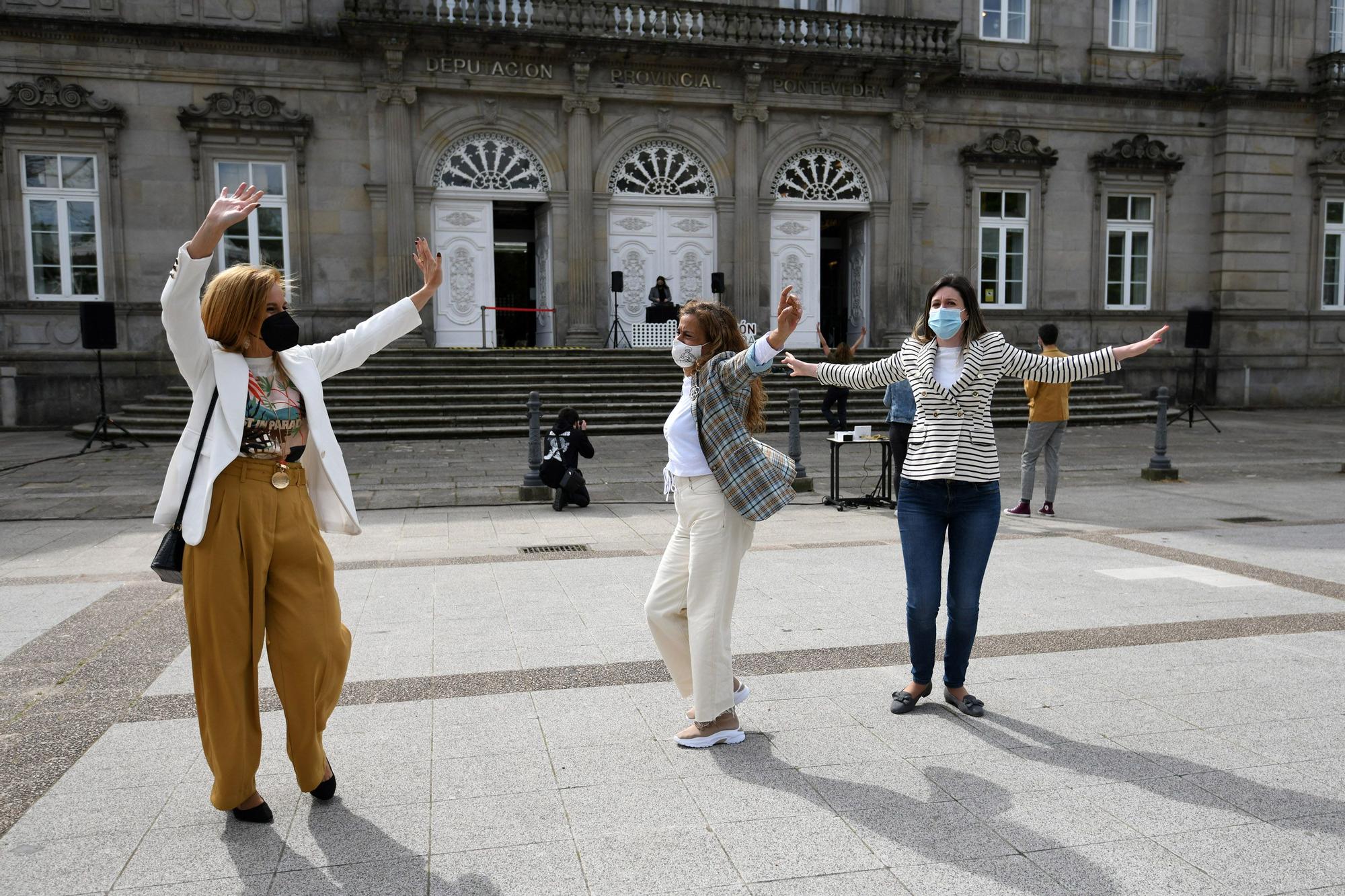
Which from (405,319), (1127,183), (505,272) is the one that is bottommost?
(405,319)

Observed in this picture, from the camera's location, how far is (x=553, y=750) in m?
4.24

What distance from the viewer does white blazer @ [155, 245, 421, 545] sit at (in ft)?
11.0

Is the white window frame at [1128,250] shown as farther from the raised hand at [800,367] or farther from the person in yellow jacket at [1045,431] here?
the raised hand at [800,367]

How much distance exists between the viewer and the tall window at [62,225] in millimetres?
19906

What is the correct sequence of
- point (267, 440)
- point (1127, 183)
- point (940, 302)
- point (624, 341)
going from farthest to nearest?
point (1127, 183)
point (624, 341)
point (940, 302)
point (267, 440)

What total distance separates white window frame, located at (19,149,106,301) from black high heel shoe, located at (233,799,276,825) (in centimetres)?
1974

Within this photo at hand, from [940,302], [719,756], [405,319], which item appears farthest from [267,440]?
[940,302]

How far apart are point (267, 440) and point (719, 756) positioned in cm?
215

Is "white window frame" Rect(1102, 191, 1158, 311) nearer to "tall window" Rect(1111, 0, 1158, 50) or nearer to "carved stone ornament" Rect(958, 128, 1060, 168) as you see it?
"carved stone ornament" Rect(958, 128, 1060, 168)

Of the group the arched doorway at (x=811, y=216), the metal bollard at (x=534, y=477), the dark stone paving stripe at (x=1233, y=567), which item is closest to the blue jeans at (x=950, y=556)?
the dark stone paving stripe at (x=1233, y=567)

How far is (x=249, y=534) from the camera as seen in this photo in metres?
3.54

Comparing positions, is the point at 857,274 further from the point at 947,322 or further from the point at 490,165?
A: the point at 947,322

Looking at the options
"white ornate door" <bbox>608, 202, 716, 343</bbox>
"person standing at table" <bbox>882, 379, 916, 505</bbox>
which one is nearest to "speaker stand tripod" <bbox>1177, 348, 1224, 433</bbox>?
"white ornate door" <bbox>608, 202, 716, 343</bbox>

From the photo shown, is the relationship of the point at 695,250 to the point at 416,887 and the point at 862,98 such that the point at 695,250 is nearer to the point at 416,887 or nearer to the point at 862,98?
the point at 862,98
